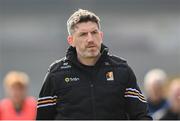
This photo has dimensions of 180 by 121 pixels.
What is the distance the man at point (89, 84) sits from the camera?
626cm

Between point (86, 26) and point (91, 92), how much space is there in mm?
470

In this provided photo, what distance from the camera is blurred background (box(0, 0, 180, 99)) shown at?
18.6 m

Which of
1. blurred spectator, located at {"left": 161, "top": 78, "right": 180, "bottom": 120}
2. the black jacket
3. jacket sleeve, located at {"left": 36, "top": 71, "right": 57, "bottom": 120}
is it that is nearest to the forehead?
the black jacket

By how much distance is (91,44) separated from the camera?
630 centimetres

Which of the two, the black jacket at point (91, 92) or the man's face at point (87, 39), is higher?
the man's face at point (87, 39)

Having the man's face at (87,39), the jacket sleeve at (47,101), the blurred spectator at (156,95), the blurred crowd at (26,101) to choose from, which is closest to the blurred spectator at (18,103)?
the blurred crowd at (26,101)

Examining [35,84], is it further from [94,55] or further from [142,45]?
[94,55]

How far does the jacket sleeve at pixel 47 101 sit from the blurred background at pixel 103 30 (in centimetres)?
1157

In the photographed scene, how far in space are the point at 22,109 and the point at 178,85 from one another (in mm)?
1916

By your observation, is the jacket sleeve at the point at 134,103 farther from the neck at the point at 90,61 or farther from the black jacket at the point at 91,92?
the neck at the point at 90,61

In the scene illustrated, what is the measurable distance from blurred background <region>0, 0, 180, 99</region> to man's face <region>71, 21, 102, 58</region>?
457 inches

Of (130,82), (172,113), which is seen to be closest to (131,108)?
(130,82)

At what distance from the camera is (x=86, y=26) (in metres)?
6.36

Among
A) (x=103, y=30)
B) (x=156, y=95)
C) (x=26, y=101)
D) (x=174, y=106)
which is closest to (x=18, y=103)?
(x=26, y=101)
